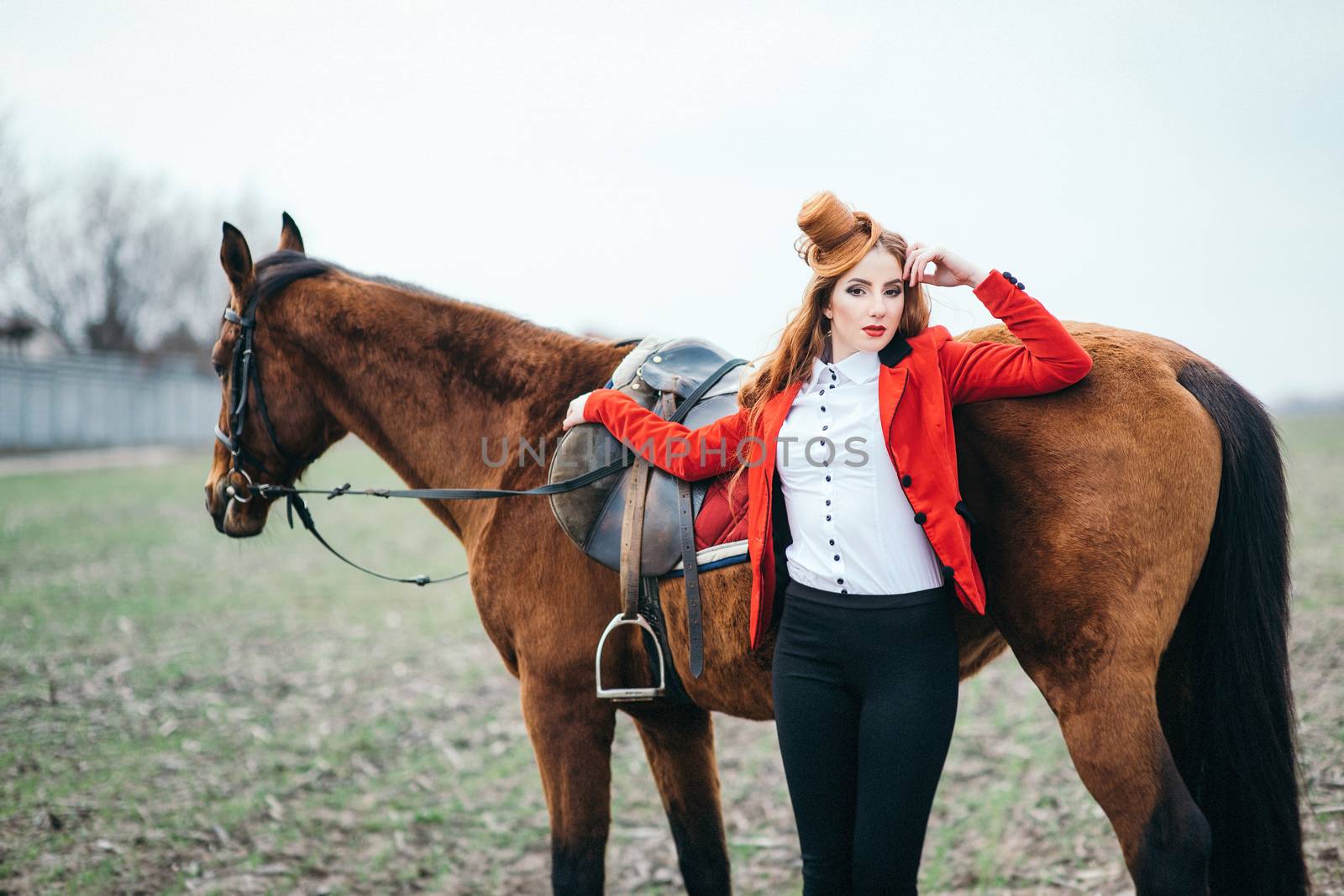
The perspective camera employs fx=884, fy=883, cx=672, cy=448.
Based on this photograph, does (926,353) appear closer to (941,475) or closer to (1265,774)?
(941,475)

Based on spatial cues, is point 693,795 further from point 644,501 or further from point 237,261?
point 237,261

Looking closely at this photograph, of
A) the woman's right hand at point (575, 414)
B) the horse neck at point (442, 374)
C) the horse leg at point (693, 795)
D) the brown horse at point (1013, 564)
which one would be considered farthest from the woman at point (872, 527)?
the horse neck at point (442, 374)

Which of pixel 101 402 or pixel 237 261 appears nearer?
pixel 237 261

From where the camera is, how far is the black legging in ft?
6.42

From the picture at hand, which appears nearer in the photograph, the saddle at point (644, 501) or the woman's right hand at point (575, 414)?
the saddle at point (644, 501)

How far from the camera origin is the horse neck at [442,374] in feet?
10.0

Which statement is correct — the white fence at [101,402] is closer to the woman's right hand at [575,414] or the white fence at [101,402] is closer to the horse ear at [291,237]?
the horse ear at [291,237]

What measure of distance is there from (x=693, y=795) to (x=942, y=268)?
1941 mm

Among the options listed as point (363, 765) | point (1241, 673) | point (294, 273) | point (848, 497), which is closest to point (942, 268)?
point (848, 497)

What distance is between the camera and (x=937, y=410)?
A: 2016 millimetres

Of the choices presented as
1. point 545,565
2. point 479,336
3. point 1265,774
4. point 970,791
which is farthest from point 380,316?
point 970,791

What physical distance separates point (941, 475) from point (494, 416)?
1.66 meters

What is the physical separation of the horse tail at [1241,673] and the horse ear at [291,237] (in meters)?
3.15

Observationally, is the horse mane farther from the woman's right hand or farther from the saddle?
the saddle
